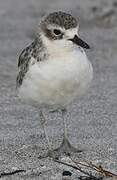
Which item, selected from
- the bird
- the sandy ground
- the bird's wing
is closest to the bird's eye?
the bird

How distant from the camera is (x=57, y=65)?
5.45 m

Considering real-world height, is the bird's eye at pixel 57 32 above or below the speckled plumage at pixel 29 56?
above

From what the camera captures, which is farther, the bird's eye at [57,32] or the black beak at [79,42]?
the bird's eye at [57,32]

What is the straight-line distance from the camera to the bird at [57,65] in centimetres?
544

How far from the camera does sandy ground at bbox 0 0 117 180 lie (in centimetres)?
550

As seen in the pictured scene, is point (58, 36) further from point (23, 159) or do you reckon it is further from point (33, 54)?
point (23, 159)

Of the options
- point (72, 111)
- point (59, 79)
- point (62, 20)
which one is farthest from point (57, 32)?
point (72, 111)

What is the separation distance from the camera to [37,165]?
5.35m

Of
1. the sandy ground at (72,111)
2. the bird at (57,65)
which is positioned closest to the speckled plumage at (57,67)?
the bird at (57,65)

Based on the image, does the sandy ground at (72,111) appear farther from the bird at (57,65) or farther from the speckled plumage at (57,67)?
the speckled plumage at (57,67)

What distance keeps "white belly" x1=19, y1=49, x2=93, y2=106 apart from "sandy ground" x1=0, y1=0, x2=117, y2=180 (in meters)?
0.50

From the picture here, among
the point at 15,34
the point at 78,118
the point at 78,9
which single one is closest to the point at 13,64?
the point at 15,34

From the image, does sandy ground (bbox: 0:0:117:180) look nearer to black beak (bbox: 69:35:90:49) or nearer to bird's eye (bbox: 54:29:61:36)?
black beak (bbox: 69:35:90:49)

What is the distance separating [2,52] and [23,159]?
4.42 metres
